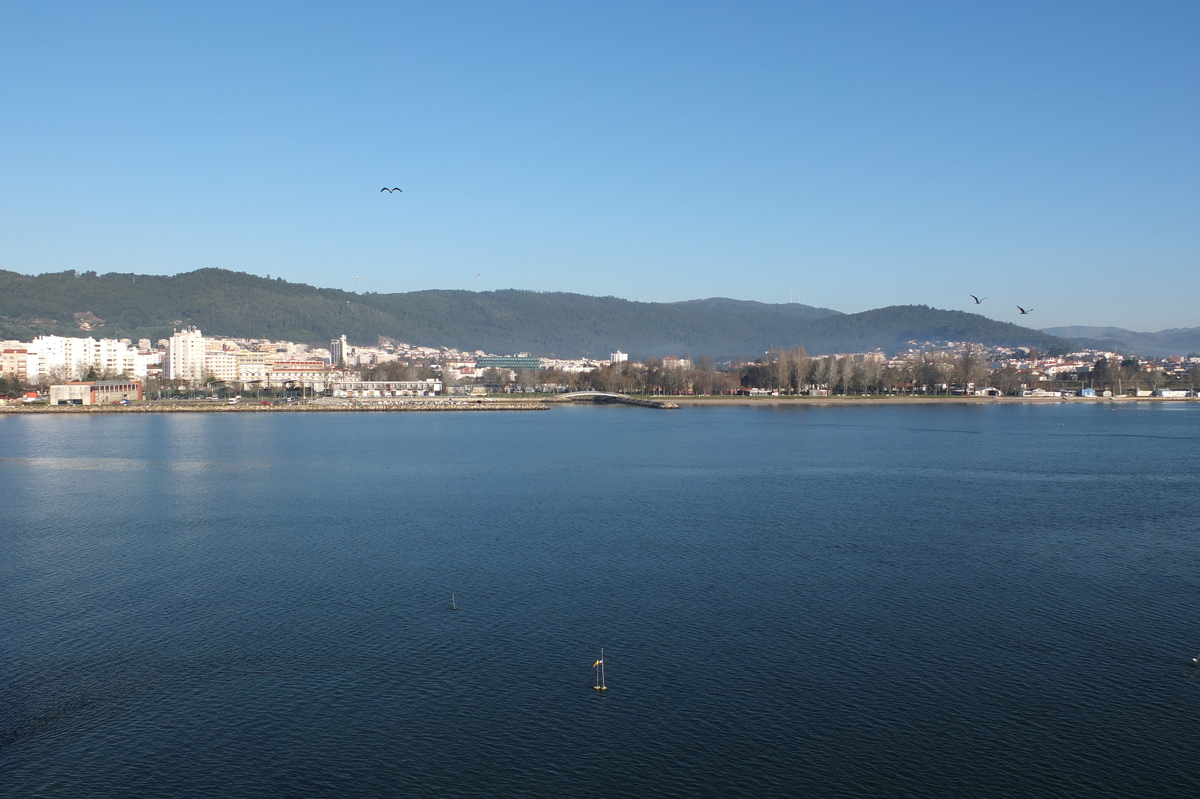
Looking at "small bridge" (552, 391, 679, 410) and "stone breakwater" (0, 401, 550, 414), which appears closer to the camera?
"stone breakwater" (0, 401, 550, 414)

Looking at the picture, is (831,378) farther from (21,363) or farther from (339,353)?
(339,353)

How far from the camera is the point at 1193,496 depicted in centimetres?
1505

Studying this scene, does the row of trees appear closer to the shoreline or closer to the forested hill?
the shoreline

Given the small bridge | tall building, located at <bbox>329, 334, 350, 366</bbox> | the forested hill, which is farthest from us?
the forested hill

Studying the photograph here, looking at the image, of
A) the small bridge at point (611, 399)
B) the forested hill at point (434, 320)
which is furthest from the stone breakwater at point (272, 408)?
the forested hill at point (434, 320)

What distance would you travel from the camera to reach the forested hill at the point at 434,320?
116 meters

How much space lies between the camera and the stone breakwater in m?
38.8

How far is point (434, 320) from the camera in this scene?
16875 centimetres

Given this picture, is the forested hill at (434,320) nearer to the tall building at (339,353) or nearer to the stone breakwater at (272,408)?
the tall building at (339,353)

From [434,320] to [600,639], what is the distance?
164733 mm

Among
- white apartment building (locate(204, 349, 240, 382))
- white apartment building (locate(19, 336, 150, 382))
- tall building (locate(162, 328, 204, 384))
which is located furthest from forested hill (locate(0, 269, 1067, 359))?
white apartment building (locate(19, 336, 150, 382))

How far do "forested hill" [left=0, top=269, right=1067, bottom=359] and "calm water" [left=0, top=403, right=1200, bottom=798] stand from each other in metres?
99.0

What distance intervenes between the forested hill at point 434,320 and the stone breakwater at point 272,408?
65637 millimetres

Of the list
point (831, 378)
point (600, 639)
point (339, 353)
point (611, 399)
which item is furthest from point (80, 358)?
point (600, 639)
